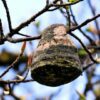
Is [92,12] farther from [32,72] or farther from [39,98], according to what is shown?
[32,72]

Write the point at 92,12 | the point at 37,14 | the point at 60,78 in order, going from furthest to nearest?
the point at 92,12 < the point at 60,78 < the point at 37,14

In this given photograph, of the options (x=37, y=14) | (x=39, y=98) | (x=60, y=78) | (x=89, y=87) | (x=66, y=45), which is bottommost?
(x=39, y=98)

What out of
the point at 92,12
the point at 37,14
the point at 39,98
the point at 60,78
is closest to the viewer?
the point at 37,14

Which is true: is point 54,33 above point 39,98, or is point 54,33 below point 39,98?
above

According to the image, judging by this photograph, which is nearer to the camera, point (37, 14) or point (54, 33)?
point (37, 14)

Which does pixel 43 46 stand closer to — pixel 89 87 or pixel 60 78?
pixel 60 78

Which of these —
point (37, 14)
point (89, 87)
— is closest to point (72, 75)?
point (37, 14)

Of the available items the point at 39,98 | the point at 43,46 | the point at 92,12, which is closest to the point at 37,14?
the point at 43,46
